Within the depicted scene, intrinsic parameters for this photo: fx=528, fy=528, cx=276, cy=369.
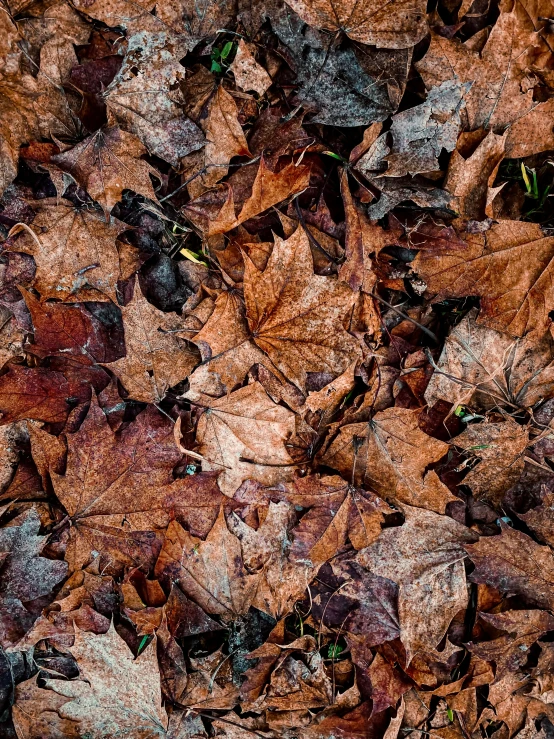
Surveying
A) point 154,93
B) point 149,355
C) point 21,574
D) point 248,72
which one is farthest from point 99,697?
point 248,72

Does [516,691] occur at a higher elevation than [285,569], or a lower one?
lower

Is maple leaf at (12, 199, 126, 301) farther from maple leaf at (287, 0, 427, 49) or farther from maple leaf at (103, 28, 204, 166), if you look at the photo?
maple leaf at (287, 0, 427, 49)

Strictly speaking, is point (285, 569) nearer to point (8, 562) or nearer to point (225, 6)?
point (8, 562)

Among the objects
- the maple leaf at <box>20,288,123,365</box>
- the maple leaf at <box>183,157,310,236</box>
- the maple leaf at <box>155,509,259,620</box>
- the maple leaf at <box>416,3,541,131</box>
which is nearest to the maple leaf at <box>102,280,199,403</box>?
the maple leaf at <box>20,288,123,365</box>

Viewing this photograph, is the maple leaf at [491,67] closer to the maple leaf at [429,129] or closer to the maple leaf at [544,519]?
the maple leaf at [429,129]

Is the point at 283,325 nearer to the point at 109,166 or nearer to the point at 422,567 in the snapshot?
the point at 109,166

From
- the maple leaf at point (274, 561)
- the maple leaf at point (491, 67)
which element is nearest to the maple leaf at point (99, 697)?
the maple leaf at point (274, 561)

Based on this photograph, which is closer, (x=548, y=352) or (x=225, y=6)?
(x=225, y=6)

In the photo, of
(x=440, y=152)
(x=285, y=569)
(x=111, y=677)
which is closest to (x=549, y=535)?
(x=285, y=569)
